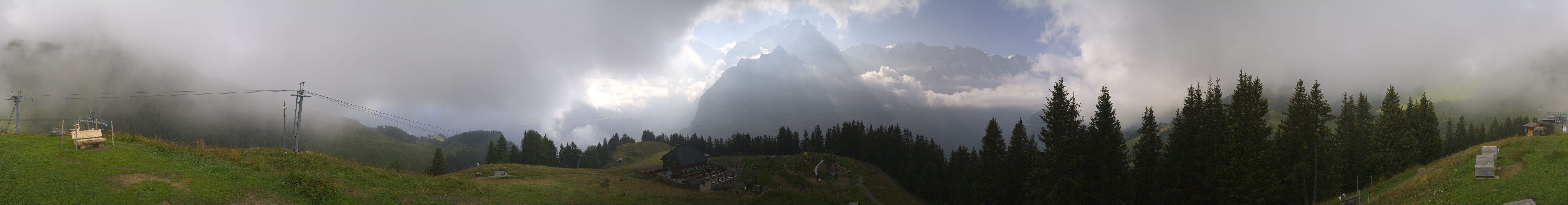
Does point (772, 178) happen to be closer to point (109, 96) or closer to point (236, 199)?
point (236, 199)

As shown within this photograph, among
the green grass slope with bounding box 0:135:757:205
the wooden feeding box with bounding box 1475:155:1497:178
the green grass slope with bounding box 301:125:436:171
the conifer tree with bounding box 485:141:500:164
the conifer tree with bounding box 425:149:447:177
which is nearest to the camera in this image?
the green grass slope with bounding box 0:135:757:205

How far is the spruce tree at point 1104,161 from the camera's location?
1091 inches

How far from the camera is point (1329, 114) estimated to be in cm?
3669

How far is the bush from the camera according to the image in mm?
17344

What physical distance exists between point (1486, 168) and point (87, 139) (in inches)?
2358

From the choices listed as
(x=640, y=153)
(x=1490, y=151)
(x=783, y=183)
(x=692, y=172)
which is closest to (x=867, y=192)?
(x=783, y=183)

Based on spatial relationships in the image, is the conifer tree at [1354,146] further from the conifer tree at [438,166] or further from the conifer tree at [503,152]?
the conifer tree at [503,152]

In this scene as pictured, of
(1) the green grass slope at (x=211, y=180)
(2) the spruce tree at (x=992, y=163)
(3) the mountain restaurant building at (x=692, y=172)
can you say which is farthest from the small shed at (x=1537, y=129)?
(1) the green grass slope at (x=211, y=180)

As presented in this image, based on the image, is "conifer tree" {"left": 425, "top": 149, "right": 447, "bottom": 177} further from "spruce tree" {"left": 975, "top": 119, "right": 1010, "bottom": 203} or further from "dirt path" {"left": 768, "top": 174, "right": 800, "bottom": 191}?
"spruce tree" {"left": 975, "top": 119, "right": 1010, "bottom": 203}

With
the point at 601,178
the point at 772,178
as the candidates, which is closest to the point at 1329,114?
the point at 772,178

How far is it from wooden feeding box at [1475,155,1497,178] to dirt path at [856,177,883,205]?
1410 inches

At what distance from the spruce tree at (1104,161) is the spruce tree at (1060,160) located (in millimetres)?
464

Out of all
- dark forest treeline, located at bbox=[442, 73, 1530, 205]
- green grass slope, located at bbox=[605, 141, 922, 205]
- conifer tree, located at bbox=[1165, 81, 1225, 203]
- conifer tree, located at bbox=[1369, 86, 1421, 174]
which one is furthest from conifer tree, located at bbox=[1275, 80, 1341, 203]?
green grass slope, located at bbox=[605, 141, 922, 205]

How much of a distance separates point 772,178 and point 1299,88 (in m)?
52.5
